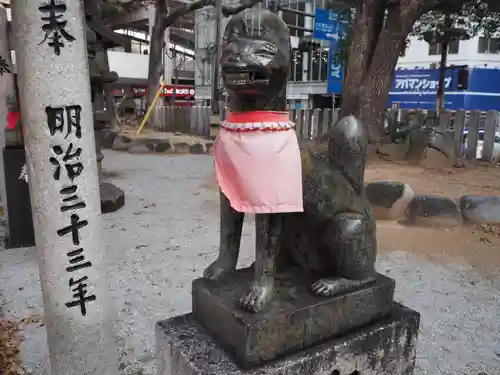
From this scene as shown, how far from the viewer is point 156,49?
15.2 meters

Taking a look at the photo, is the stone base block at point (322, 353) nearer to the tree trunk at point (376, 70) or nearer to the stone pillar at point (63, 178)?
the stone pillar at point (63, 178)

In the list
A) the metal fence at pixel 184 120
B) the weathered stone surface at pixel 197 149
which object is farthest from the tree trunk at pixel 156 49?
the weathered stone surface at pixel 197 149

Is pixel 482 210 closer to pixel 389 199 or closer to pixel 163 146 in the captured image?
pixel 389 199

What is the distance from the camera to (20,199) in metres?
4.29

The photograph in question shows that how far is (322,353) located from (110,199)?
14.7ft

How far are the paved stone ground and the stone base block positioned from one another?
891 millimetres

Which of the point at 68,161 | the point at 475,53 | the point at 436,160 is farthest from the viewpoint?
the point at 475,53

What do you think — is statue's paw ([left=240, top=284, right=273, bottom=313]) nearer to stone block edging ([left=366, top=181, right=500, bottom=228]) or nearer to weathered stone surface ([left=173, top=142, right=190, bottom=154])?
stone block edging ([left=366, top=181, right=500, bottom=228])

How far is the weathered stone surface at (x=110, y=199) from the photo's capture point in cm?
553

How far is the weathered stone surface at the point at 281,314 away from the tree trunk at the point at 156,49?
14097 mm

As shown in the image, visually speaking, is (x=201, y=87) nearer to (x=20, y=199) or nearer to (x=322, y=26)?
(x=322, y=26)

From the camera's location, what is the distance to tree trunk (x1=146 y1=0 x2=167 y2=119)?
47.4 ft

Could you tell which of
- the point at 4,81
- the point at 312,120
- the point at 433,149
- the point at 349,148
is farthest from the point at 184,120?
the point at 349,148

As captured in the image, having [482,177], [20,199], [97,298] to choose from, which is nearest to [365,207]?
[97,298]
